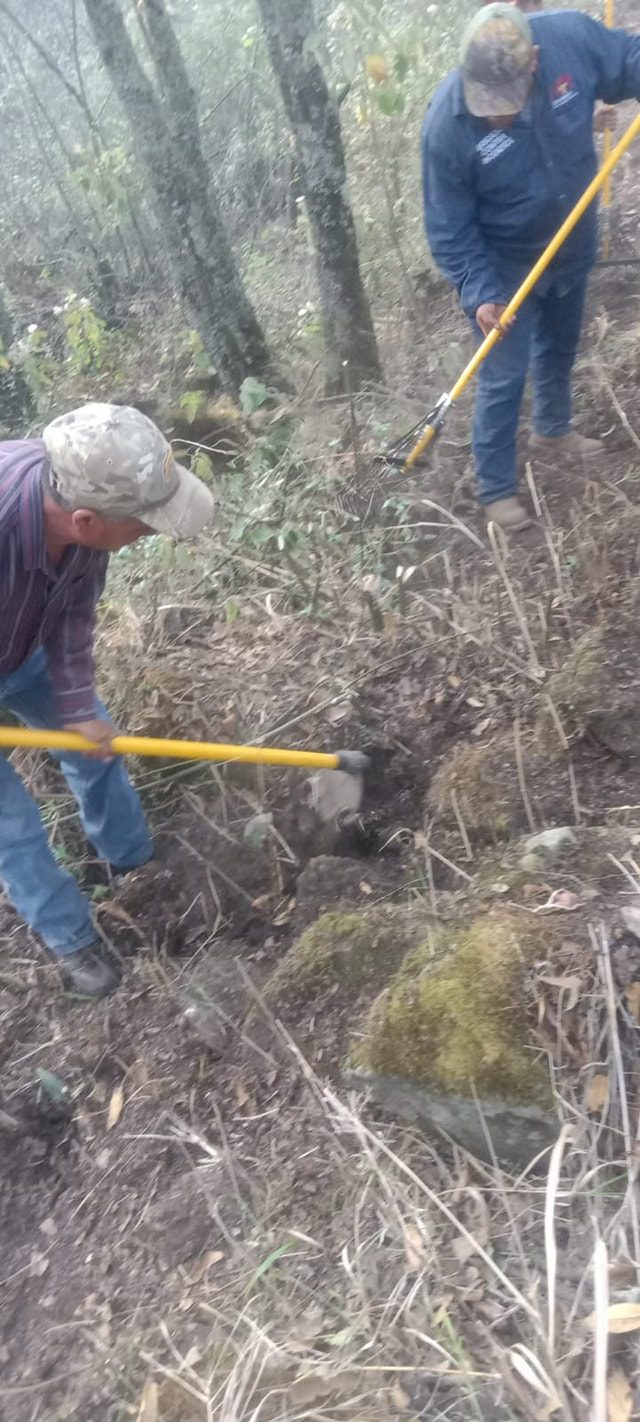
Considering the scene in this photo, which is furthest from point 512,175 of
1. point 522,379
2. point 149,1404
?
point 149,1404

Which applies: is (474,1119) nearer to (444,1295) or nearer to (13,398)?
(444,1295)

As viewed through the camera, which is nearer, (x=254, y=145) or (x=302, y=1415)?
(x=302, y=1415)

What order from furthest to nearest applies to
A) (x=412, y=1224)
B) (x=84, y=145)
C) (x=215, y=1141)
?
(x=84, y=145) → (x=215, y=1141) → (x=412, y=1224)

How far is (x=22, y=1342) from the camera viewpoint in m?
2.15

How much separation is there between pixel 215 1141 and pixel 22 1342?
58 cm

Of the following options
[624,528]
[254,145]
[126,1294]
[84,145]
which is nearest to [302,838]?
[126,1294]

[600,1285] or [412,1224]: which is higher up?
[600,1285]

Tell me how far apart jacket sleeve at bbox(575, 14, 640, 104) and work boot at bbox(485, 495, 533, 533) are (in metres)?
1.48

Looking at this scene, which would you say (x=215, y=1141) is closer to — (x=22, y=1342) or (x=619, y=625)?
(x=22, y=1342)

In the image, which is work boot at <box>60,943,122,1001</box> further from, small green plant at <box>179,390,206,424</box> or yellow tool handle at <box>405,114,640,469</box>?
small green plant at <box>179,390,206,424</box>

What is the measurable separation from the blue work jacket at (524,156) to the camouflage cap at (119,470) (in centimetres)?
173

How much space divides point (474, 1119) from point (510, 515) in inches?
102

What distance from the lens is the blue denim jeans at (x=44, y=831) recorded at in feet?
9.23

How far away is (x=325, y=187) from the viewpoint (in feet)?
16.2
